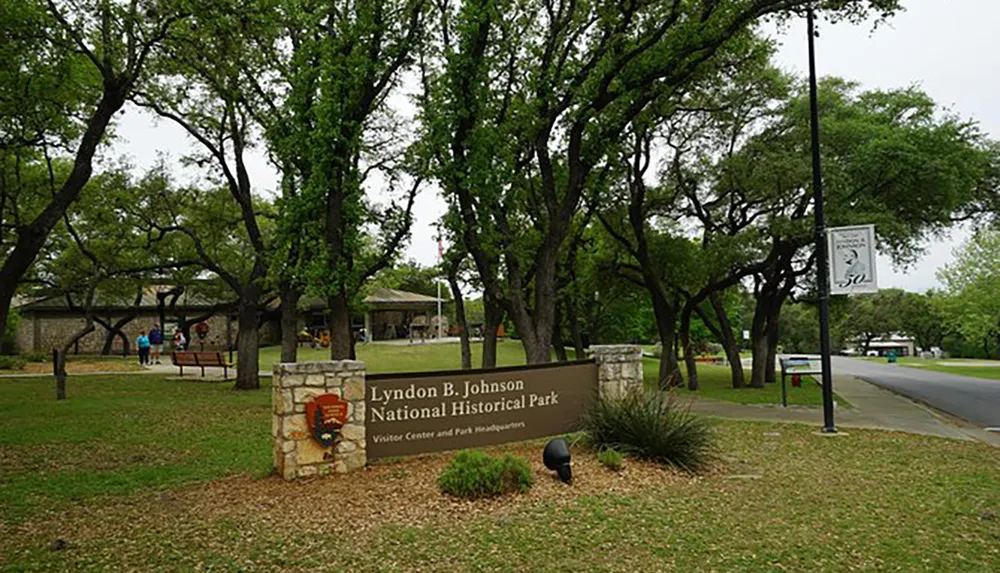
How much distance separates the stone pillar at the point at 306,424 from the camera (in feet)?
24.7

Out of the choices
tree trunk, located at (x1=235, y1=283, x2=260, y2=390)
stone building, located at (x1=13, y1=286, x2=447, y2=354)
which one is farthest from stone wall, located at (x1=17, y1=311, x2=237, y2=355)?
tree trunk, located at (x1=235, y1=283, x2=260, y2=390)

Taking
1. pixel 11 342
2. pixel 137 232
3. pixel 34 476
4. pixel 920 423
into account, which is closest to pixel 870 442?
pixel 920 423

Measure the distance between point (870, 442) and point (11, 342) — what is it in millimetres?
42625

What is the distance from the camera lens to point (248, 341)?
19188mm

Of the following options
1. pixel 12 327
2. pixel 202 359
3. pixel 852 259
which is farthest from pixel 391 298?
pixel 852 259

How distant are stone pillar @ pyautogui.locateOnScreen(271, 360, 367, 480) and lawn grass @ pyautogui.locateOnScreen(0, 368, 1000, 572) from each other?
0.93 feet

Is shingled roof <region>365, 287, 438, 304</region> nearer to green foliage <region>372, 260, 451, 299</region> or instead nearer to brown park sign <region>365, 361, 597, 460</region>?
green foliage <region>372, 260, 451, 299</region>

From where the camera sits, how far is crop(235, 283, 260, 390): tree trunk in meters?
18.8

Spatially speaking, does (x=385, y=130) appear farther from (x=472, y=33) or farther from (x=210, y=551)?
(x=210, y=551)

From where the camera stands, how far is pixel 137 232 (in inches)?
918

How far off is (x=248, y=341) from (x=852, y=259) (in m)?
15.7

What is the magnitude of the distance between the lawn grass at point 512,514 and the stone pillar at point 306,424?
11.2 inches

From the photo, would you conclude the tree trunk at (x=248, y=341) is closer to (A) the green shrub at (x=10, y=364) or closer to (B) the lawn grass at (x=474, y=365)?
(B) the lawn grass at (x=474, y=365)

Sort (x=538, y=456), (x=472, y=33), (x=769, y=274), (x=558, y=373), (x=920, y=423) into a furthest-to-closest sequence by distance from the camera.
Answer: (x=769, y=274)
(x=920, y=423)
(x=472, y=33)
(x=558, y=373)
(x=538, y=456)
